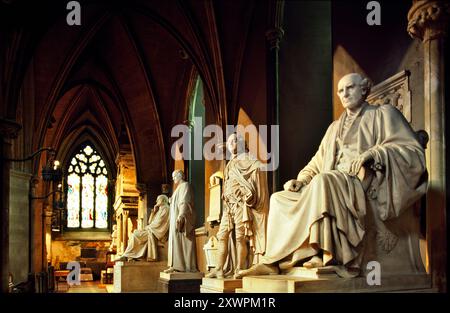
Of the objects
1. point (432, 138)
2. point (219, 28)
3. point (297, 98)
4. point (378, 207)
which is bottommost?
point (378, 207)

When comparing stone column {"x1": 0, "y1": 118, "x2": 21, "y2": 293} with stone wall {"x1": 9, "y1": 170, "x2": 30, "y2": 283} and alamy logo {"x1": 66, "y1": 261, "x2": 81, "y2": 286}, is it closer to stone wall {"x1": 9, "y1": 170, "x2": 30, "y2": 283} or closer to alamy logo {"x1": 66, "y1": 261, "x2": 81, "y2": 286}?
stone wall {"x1": 9, "y1": 170, "x2": 30, "y2": 283}

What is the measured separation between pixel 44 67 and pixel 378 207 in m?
13.5

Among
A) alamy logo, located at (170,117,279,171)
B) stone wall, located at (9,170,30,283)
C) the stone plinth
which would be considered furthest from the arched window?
stone wall, located at (9,170,30,283)

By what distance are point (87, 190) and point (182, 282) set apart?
2095cm

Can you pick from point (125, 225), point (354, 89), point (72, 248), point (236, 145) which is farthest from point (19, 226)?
point (72, 248)

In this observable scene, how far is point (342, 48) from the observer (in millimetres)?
8797

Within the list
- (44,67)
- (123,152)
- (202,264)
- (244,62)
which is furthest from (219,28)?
(123,152)

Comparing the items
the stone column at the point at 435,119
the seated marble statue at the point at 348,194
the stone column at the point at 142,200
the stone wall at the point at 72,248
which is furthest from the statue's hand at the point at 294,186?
the stone wall at the point at 72,248

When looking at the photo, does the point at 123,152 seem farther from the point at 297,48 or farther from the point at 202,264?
the point at 297,48

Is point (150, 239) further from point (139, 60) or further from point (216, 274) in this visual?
point (139, 60)

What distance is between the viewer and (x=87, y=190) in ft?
103

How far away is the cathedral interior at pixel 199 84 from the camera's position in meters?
6.52

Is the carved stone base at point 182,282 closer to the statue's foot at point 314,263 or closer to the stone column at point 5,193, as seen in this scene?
the stone column at point 5,193

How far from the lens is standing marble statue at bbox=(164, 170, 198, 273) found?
11383 millimetres
